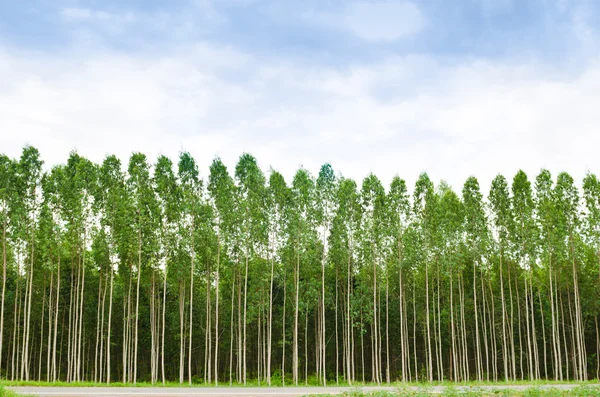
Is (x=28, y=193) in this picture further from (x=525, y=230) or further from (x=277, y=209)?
(x=525, y=230)

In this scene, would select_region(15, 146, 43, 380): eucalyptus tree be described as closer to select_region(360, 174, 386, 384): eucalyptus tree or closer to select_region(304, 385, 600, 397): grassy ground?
select_region(360, 174, 386, 384): eucalyptus tree

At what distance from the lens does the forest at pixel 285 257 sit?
33.4 meters

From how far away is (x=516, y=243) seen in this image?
3797 cm

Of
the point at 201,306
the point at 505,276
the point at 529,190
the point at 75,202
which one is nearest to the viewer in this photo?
the point at 75,202

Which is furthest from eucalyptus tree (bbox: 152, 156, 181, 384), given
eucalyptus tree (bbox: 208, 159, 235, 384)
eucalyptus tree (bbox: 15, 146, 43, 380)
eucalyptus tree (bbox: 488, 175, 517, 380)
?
eucalyptus tree (bbox: 488, 175, 517, 380)

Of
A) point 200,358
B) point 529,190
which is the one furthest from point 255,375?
point 529,190

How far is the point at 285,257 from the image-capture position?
120 ft

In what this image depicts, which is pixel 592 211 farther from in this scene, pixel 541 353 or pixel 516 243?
pixel 541 353

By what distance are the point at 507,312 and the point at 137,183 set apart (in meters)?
30.0

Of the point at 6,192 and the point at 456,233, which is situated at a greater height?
the point at 6,192

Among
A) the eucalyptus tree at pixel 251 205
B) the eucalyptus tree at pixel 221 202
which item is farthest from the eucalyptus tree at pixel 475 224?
the eucalyptus tree at pixel 221 202

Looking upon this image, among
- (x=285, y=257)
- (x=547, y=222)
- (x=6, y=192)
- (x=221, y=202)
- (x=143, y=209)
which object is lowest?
(x=285, y=257)

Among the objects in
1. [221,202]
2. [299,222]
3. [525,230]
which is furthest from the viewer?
[525,230]

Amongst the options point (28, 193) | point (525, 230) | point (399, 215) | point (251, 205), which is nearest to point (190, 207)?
point (251, 205)
